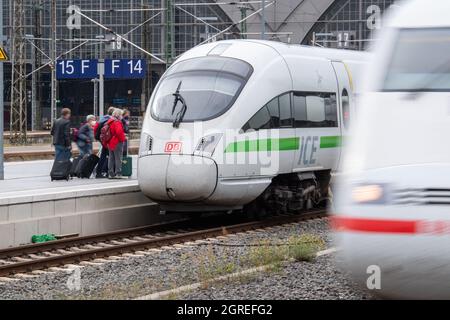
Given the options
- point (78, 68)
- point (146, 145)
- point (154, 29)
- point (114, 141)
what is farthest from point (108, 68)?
point (154, 29)

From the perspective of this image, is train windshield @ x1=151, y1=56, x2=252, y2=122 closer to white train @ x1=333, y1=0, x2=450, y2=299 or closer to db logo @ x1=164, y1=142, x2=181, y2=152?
db logo @ x1=164, y1=142, x2=181, y2=152

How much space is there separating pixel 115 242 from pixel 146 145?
63.8 inches

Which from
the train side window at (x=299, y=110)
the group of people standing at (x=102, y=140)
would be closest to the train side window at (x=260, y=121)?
the train side window at (x=299, y=110)

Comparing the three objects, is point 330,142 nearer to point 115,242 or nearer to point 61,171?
point 115,242

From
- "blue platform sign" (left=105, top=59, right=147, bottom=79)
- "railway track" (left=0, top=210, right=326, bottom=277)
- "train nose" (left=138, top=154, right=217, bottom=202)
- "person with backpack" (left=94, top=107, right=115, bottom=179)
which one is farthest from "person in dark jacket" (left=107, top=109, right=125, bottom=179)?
"blue platform sign" (left=105, top=59, right=147, bottom=79)

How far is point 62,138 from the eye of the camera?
1827 centimetres

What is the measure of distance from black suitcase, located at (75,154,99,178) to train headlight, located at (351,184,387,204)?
12.7 metres

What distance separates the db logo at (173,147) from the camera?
543 inches

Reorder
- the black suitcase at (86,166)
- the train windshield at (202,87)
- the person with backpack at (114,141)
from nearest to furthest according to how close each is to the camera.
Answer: the train windshield at (202,87), the person with backpack at (114,141), the black suitcase at (86,166)

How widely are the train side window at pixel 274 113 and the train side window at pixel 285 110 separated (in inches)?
5.0

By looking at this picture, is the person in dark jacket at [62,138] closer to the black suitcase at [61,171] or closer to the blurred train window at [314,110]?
the black suitcase at [61,171]

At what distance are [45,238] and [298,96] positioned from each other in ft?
16.0

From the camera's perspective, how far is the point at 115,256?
12.3m
